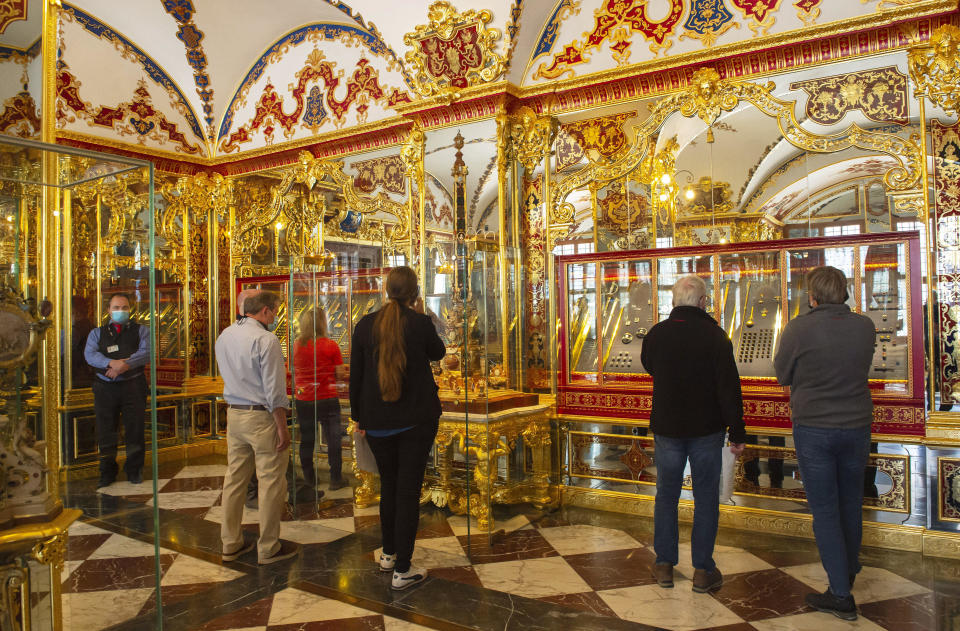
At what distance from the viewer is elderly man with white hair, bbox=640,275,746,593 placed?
3.51 m

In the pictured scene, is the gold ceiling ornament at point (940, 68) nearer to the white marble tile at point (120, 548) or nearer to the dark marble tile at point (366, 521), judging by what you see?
the dark marble tile at point (366, 521)

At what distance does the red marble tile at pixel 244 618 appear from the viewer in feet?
10.7

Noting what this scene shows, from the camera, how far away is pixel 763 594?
3588mm

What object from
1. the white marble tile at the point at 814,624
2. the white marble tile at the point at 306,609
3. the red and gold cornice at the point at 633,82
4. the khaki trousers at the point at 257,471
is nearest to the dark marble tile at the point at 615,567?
the white marble tile at the point at 814,624

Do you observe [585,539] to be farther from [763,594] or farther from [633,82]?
[633,82]

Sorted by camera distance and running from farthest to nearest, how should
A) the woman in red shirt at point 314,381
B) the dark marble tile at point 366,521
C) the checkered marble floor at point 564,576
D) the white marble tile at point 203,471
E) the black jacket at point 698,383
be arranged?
the white marble tile at point 203,471, the woman in red shirt at point 314,381, the dark marble tile at point 366,521, the black jacket at point 698,383, the checkered marble floor at point 564,576

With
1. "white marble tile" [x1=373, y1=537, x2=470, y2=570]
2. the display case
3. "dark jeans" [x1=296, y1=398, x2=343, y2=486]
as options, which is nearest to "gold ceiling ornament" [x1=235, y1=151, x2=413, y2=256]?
"dark jeans" [x1=296, y1=398, x2=343, y2=486]

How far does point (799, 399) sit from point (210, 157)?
661 centimetres

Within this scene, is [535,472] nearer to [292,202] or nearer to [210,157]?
[292,202]

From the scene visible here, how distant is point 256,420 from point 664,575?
7.92 ft

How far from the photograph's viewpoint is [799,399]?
11.1 ft

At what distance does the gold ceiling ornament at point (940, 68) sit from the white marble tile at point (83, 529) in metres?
4.92

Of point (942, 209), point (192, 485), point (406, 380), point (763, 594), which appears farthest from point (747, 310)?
point (192, 485)

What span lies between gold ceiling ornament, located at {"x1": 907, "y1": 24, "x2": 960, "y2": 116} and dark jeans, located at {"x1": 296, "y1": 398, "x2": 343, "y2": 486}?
14.6 feet
